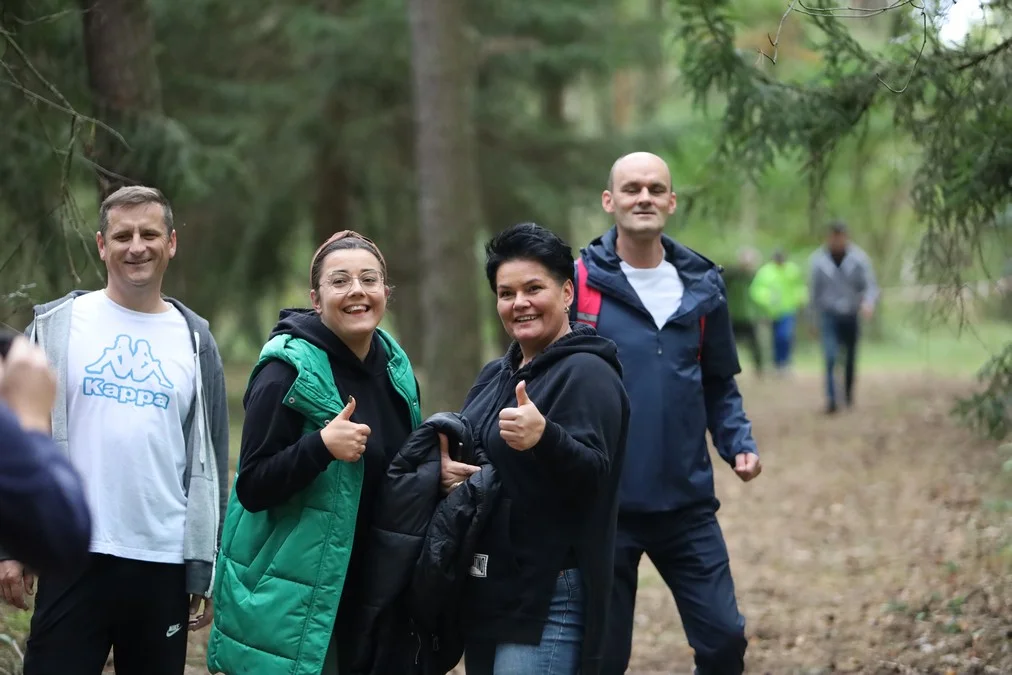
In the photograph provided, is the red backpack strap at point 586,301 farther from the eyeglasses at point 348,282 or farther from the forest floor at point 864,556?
the forest floor at point 864,556

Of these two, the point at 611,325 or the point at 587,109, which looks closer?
the point at 611,325

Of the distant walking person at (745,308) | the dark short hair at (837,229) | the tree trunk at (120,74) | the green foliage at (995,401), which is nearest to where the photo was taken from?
the green foliage at (995,401)

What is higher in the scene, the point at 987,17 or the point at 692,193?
the point at 987,17

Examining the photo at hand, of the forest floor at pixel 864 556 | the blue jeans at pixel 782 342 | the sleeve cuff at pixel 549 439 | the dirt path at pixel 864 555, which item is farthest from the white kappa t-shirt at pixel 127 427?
the blue jeans at pixel 782 342

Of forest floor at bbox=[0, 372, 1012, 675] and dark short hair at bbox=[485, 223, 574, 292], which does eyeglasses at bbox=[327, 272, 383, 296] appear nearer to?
dark short hair at bbox=[485, 223, 574, 292]

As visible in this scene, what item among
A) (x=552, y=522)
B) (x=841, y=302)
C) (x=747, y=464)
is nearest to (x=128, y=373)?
(x=552, y=522)

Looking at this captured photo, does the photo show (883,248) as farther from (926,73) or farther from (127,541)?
(127,541)

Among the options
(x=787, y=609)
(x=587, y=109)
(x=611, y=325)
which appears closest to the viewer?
(x=611, y=325)

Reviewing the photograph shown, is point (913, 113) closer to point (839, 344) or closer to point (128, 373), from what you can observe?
point (128, 373)

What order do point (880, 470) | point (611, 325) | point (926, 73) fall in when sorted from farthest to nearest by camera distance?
point (880, 470), point (926, 73), point (611, 325)

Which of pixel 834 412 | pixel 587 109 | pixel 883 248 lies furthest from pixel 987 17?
pixel 883 248

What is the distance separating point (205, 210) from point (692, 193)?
1039cm

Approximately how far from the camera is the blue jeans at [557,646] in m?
3.64

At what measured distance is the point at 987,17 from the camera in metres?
5.71
